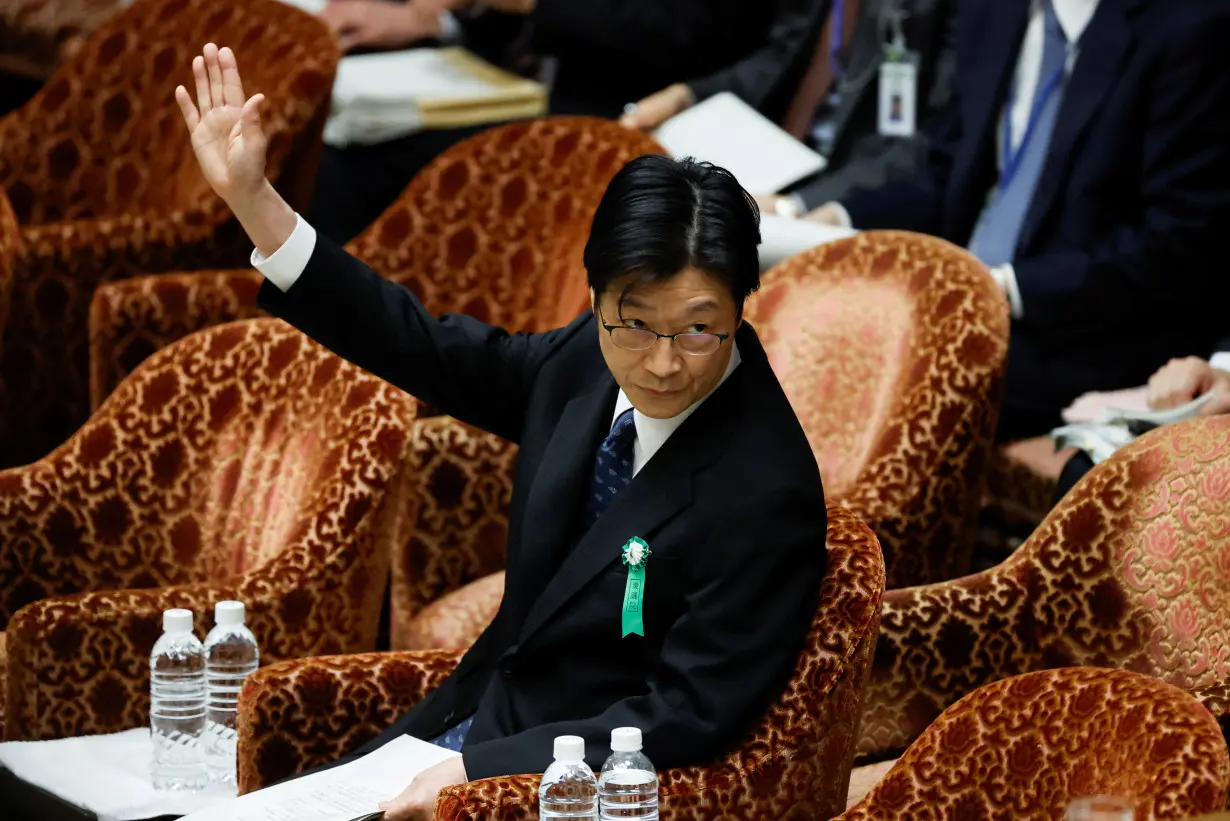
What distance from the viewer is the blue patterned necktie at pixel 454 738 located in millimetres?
2207

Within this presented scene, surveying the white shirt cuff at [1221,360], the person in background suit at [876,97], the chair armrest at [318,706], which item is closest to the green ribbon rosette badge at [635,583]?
the chair armrest at [318,706]

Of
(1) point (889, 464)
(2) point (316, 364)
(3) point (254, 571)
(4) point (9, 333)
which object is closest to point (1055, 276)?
(1) point (889, 464)

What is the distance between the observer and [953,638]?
97.0 inches

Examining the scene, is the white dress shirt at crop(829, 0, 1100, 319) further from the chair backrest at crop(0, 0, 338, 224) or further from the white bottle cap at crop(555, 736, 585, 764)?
the white bottle cap at crop(555, 736, 585, 764)

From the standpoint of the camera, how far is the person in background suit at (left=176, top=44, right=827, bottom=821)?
195cm

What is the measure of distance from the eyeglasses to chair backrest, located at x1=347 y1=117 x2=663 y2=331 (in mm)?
1639

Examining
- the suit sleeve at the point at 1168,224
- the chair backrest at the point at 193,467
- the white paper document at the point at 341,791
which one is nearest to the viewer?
the white paper document at the point at 341,791

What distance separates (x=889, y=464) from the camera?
111 inches

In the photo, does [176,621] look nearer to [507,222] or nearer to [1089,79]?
[507,222]

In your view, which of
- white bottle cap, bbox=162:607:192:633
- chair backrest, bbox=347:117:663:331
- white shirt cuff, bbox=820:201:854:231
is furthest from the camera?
white shirt cuff, bbox=820:201:854:231

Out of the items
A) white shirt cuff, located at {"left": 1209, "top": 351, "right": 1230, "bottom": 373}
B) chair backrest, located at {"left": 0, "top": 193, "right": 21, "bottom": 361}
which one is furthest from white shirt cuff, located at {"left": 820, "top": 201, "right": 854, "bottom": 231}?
chair backrest, located at {"left": 0, "top": 193, "right": 21, "bottom": 361}

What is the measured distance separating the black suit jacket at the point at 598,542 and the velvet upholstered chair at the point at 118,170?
75.4 inches

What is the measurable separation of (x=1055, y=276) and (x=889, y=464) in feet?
2.75

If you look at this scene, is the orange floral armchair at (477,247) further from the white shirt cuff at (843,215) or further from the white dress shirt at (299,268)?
the white dress shirt at (299,268)
